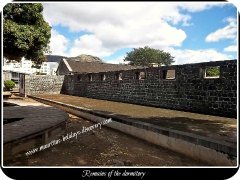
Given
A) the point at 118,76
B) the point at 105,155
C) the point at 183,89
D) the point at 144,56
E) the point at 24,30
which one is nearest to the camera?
the point at 105,155

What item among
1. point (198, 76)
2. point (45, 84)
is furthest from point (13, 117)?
point (45, 84)

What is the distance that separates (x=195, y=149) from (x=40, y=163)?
115 inches

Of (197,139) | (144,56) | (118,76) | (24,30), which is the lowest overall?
(197,139)

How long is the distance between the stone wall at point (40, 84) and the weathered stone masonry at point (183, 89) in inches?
345

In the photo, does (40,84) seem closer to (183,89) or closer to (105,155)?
(183,89)

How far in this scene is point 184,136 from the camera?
4953 millimetres

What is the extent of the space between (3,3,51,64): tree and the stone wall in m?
8.27

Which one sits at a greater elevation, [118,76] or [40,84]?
[118,76]

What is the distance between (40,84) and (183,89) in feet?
53.5

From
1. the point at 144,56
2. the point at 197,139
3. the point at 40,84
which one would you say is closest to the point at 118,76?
the point at 40,84

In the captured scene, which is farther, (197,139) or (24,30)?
(24,30)

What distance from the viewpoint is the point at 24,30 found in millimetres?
12078

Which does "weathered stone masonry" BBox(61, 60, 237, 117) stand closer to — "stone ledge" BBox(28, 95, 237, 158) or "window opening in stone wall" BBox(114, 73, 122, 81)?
"window opening in stone wall" BBox(114, 73, 122, 81)

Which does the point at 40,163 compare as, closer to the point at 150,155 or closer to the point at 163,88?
the point at 150,155
